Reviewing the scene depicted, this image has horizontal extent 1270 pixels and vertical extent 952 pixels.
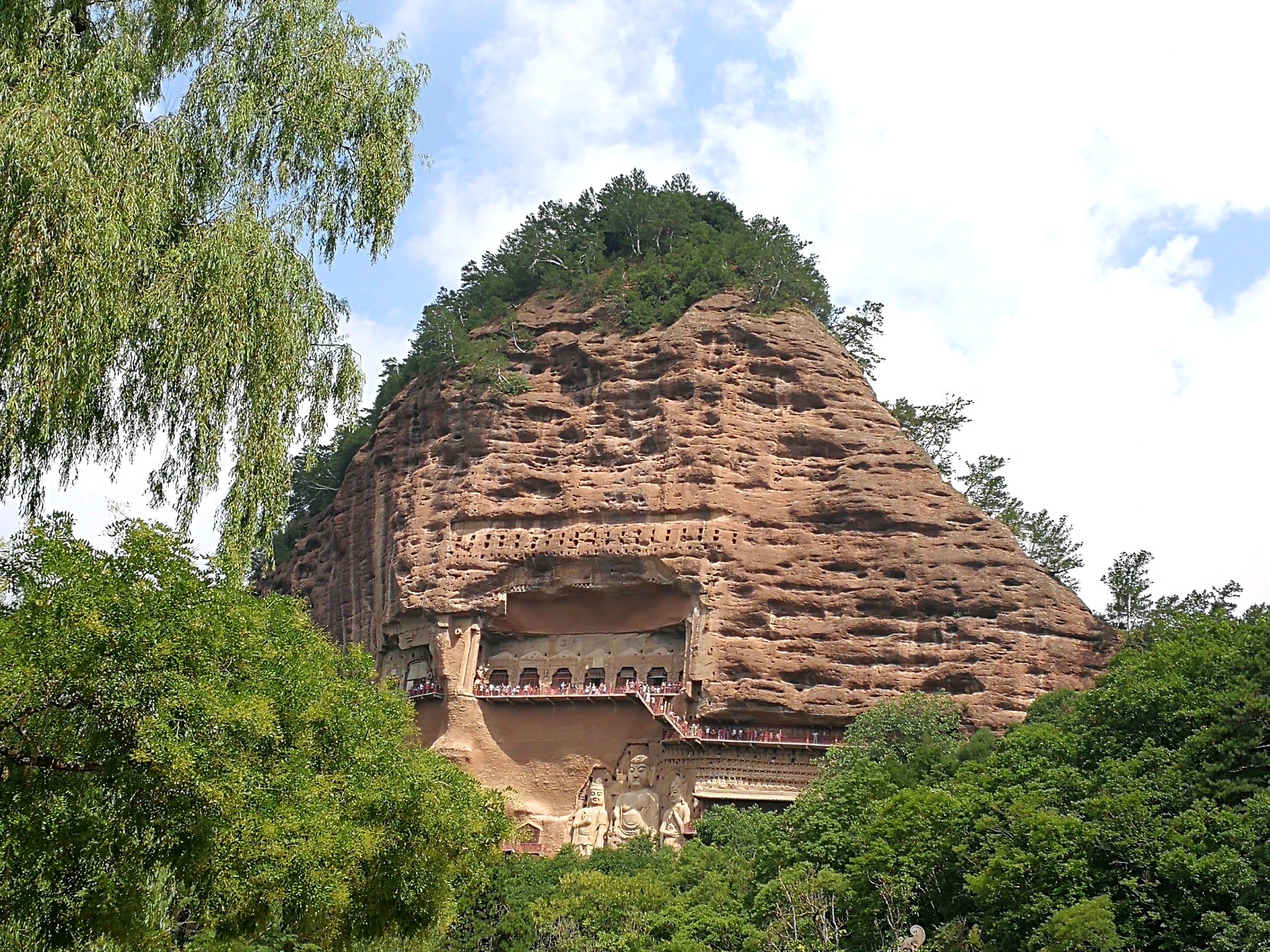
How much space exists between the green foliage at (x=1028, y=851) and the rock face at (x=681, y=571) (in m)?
5.56

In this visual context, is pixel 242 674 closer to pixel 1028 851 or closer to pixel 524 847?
pixel 1028 851

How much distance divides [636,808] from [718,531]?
26.8 feet

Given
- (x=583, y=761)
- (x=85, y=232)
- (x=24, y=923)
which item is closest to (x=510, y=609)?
(x=583, y=761)

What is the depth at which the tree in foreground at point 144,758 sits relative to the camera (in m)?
12.3

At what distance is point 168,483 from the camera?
12.9 m

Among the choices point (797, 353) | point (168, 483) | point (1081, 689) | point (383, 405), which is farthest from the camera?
point (383, 405)

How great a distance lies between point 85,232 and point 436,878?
11669 mm

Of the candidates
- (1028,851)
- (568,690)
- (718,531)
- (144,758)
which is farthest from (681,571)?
(144,758)

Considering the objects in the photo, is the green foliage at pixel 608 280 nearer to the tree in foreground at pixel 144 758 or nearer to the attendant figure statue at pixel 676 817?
the attendant figure statue at pixel 676 817

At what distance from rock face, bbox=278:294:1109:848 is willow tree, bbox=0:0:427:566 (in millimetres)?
30284

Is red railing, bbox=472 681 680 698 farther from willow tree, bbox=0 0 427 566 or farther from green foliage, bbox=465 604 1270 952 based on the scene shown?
willow tree, bbox=0 0 427 566

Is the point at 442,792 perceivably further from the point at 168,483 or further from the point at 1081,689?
the point at 1081,689

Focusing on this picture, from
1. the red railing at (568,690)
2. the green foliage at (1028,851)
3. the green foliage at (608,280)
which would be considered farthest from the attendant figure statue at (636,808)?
the green foliage at (608,280)

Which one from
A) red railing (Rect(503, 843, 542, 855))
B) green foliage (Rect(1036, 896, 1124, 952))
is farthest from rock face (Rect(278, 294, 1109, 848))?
green foliage (Rect(1036, 896, 1124, 952))
